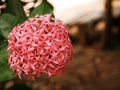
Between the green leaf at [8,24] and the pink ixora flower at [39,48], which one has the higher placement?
the green leaf at [8,24]

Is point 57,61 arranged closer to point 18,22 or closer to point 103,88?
point 18,22

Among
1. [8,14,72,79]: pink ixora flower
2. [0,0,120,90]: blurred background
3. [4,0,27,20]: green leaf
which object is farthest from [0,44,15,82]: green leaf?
[0,0,120,90]: blurred background

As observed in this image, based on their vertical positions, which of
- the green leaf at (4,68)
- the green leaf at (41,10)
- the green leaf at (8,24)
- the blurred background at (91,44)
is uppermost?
the green leaf at (41,10)

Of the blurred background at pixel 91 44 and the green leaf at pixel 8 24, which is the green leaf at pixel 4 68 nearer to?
the green leaf at pixel 8 24

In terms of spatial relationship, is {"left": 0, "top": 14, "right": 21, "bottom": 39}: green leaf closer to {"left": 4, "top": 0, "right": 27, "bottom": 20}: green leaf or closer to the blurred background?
{"left": 4, "top": 0, "right": 27, "bottom": 20}: green leaf

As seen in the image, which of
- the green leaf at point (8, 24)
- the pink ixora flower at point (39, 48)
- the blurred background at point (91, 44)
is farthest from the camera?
the blurred background at point (91, 44)

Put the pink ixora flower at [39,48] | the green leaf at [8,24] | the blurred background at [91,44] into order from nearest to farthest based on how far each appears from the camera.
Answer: the pink ixora flower at [39,48], the green leaf at [8,24], the blurred background at [91,44]

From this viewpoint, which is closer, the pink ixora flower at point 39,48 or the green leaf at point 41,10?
the pink ixora flower at point 39,48

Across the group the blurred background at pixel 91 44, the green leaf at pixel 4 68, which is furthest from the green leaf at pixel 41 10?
the blurred background at pixel 91 44
